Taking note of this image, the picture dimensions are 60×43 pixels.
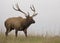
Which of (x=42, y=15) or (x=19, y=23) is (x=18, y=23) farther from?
(x=42, y=15)

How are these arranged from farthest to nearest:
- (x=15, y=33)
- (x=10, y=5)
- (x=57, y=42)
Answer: (x=10, y=5) < (x=15, y=33) < (x=57, y=42)

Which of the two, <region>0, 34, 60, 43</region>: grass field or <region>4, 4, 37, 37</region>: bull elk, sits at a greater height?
<region>4, 4, 37, 37</region>: bull elk

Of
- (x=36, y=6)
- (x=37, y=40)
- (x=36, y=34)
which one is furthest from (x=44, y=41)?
(x=36, y=6)

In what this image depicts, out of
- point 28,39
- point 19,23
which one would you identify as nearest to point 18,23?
point 19,23

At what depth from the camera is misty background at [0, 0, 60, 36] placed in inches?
97.0

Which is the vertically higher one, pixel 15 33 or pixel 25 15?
pixel 25 15

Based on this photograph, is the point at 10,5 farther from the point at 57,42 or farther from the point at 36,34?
the point at 57,42

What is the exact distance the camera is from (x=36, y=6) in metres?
2.50

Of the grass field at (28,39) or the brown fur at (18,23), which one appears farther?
the brown fur at (18,23)

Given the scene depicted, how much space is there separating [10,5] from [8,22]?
21 centimetres

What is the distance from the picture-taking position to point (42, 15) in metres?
2.50

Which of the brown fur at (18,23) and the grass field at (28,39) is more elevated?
the brown fur at (18,23)

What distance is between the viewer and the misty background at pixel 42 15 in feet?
8.09

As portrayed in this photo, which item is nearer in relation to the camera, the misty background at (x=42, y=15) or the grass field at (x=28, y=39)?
the grass field at (x=28, y=39)
